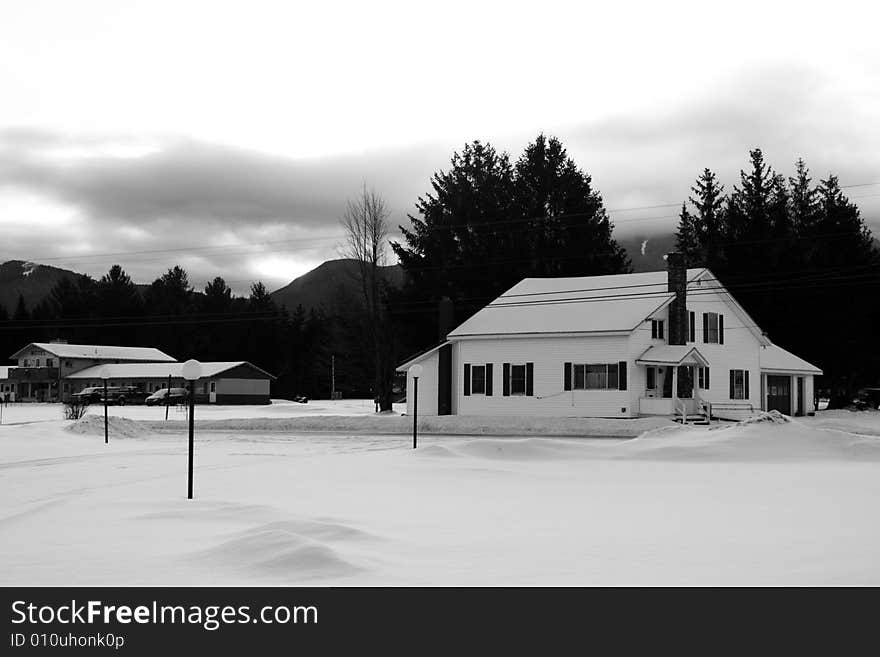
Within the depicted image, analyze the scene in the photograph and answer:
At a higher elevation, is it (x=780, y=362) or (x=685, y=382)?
(x=780, y=362)

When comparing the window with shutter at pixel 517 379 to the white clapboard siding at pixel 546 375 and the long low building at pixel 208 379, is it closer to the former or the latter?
the white clapboard siding at pixel 546 375

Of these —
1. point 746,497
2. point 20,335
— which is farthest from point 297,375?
point 746,497

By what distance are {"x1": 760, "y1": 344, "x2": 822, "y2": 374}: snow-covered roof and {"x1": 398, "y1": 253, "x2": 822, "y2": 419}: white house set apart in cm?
14

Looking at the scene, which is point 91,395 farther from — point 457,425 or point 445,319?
point 457,425

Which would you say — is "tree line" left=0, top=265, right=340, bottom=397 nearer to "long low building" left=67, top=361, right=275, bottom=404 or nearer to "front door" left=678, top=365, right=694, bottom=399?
"long low building" left=67, top=361, right=275, bottom=404

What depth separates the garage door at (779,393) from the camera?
52.7 meters

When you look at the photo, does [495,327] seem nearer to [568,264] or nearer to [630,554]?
[568,264]

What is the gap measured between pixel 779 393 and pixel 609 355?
14.8 m

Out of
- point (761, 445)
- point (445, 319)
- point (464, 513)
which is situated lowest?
point (464, 513)

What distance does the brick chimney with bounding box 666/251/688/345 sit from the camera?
46.1 m

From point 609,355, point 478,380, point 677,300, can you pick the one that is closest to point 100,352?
point 478,380

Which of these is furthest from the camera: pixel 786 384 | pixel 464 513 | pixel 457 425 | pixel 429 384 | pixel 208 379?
pixel 208 379

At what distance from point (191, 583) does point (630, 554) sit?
4.89 metres

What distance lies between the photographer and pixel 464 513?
1416 centimetres
